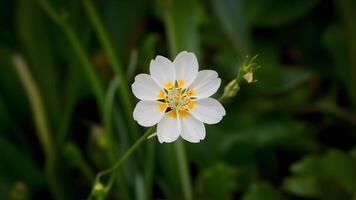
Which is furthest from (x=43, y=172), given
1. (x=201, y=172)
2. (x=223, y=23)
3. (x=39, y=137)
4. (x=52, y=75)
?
(x=223, y=23)

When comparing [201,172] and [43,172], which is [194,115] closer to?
[201,172]

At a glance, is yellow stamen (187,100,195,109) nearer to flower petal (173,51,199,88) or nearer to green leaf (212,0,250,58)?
flower petal (173,51,199,88)

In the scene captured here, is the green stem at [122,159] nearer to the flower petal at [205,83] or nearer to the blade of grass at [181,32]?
the flower petal at [205,83]

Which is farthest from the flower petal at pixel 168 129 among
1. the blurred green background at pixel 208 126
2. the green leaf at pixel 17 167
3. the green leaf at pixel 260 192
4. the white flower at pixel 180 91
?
the green leaf at pixel 17 167

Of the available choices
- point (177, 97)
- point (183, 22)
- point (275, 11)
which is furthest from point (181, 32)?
point (177, 97)

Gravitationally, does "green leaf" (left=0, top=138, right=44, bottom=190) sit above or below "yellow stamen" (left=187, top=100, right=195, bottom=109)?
above

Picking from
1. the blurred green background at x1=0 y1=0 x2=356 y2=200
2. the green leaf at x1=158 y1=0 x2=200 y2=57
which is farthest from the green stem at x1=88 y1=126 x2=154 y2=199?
the green leaf at x1=158 y1=0 x2=200 y2=57

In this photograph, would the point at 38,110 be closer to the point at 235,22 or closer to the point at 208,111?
the point at 235,22
